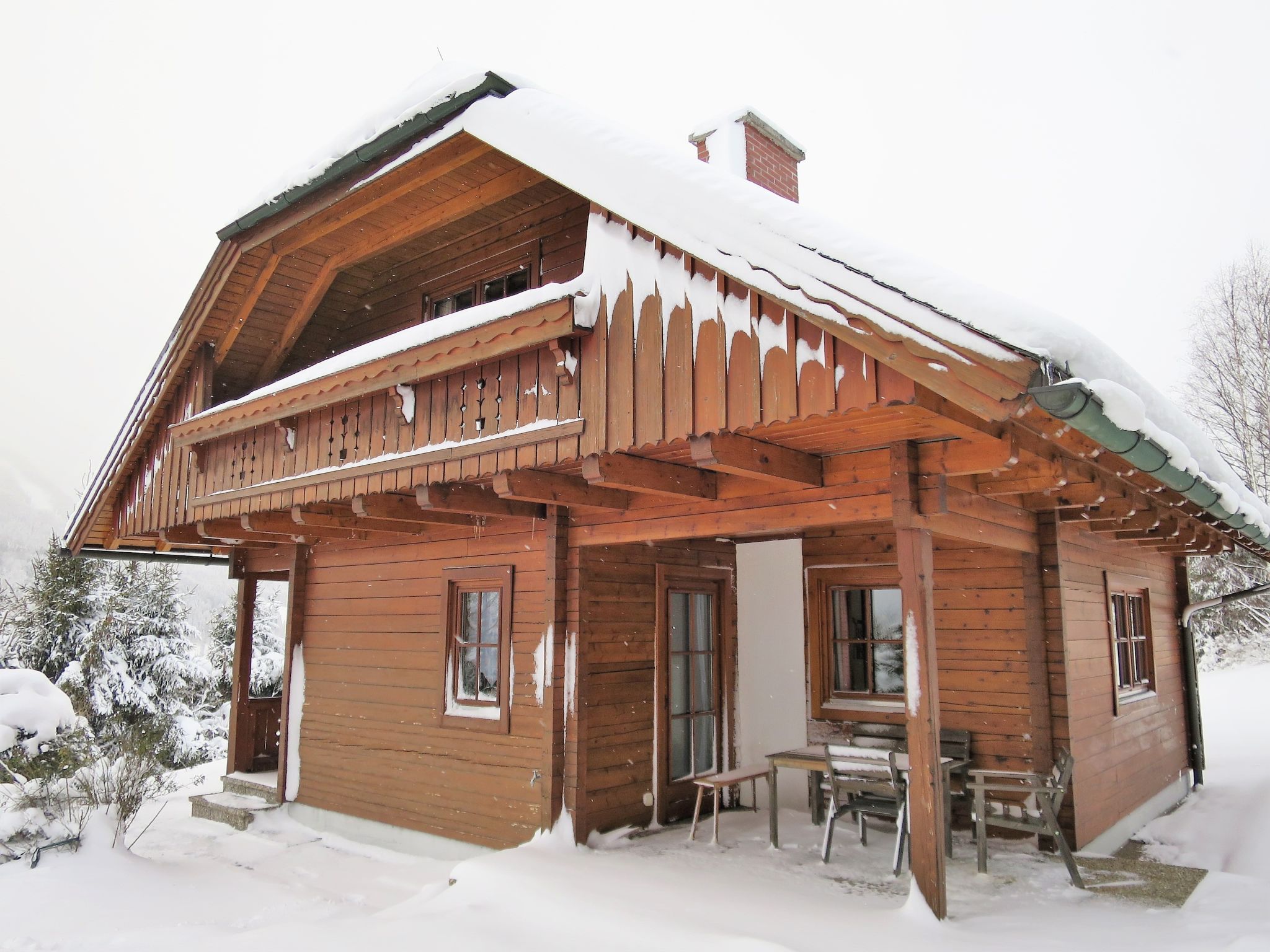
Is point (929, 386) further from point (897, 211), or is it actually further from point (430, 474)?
point (897, 211)

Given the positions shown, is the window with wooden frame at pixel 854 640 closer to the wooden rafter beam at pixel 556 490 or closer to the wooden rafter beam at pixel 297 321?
the wooden rafter beam at pixel 556 490

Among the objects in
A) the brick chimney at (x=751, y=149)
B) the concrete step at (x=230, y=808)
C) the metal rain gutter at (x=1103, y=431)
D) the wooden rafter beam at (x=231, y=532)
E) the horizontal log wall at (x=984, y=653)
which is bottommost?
the concrete step at (x=230, y=808)

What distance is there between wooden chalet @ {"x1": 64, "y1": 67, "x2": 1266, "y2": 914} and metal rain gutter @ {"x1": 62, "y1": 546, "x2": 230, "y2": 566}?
1.26 ft

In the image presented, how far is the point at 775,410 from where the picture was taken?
4742mm

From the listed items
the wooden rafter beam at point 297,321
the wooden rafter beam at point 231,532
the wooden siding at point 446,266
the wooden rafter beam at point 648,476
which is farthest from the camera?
the wooden rafter beam at point 231,532

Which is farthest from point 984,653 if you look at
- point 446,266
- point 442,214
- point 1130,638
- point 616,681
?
point 446,266

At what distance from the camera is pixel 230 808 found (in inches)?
395

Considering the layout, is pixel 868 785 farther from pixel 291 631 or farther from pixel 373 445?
pixel 291 631

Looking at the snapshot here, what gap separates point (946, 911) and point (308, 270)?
7.74 meters

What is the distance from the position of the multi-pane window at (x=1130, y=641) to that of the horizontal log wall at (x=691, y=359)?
528cm

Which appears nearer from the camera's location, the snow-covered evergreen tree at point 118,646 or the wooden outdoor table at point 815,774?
the wooden outdoor table at point 815,774

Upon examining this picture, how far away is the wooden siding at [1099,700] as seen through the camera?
716 cm

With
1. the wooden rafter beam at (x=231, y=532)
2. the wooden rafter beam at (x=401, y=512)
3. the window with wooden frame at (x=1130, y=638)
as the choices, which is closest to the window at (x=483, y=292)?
the wooden rafter beam at (x=401, y=512)

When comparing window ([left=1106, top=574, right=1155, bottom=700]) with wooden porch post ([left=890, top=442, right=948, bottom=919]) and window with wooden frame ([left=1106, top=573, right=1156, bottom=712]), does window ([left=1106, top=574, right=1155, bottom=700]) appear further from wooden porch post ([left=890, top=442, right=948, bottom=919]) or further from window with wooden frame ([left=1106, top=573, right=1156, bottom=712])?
wooden porch post ([left=890, top=442, right=948, bottom=919])
